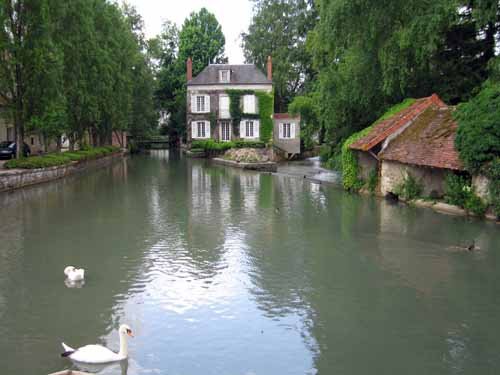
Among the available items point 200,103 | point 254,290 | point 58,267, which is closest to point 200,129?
point 200,103

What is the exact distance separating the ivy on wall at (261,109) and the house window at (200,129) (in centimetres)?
374

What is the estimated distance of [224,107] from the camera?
58781 millimetres

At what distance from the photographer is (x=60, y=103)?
32.4 metres

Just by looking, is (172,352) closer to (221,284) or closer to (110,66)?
(221,284)

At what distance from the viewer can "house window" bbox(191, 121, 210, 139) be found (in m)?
60.1

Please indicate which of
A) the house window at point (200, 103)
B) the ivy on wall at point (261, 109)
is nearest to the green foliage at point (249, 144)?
the ivy on wall at point (261, 109)

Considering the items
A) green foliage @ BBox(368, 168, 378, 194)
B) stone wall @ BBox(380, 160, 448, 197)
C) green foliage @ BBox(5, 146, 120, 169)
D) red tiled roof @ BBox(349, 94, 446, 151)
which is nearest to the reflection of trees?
green foliage @ BBox(5, 146, 120, 169)

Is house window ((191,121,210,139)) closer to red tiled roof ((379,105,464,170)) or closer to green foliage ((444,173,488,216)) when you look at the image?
red tiled roof ((379,105,464,170))

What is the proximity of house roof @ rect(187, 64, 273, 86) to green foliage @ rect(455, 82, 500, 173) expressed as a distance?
3814 centimetres

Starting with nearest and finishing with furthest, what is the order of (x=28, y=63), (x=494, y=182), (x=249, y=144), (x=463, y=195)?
1. (x=494, y=182)
2. (x=463, y=195)
3. (x=28, y=63)
4. (x=249, y=144)

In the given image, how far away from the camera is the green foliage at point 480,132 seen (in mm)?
18922

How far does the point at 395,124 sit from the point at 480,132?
695 cm

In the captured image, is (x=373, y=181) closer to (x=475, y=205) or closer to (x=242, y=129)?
(x=475, y=205)

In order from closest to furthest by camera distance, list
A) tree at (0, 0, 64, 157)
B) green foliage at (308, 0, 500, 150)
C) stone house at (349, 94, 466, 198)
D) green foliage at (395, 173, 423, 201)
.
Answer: stone house at (349, 94, 466, 198)
green foliage at (395, 173, 423, 201)
green foliage at (308, 0, 500, 150)
tree at (0, 0, 64, 157)
